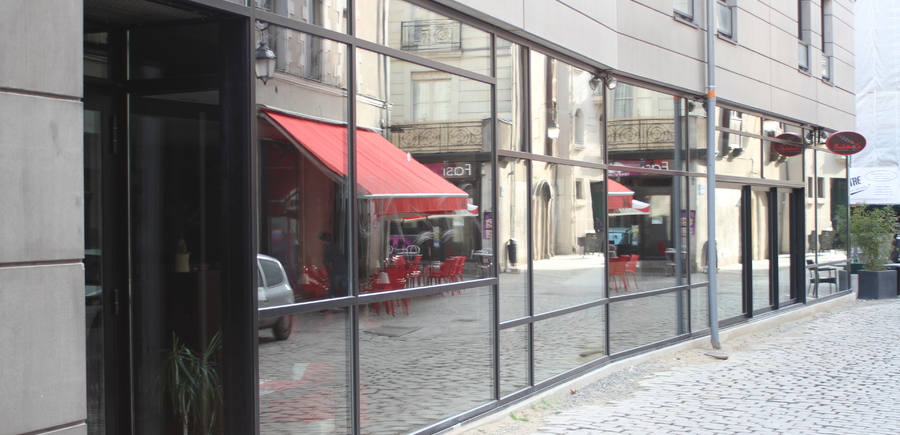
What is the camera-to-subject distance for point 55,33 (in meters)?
3.76

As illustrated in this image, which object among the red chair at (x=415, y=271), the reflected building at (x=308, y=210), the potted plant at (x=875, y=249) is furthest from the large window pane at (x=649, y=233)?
the potted plant at (x=875, y=249)

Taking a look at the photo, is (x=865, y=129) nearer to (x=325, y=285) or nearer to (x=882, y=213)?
(x=882, y=213)

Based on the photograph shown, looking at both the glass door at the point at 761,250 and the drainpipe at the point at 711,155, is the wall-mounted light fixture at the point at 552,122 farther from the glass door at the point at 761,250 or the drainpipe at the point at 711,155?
the glass door at the point at 761,250

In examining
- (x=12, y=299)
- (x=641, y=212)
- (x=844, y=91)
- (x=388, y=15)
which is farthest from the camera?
(x=844, y=91)

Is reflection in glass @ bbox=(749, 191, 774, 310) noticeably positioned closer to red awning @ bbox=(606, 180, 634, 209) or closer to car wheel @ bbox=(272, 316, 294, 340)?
red awning @ bbox=(606, 180, 634, 209)

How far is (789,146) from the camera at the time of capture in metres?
15.8

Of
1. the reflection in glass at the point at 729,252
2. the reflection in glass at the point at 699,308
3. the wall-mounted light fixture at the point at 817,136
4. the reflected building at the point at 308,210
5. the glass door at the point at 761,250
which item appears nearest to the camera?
the reflected building at the point at 308,210

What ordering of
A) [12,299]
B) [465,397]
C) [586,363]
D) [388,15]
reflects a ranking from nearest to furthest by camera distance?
[12,299], [388,15], [465,397], [586,363]

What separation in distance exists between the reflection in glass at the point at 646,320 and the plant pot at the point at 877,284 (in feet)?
29.7

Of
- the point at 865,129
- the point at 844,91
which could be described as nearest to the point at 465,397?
the point at 844,91

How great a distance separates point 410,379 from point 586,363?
363cm

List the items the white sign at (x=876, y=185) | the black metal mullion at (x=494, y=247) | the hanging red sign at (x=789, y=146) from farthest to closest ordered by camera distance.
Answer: the white sign at (x=876, y=185), the hanging red sign at (x=789, y=146), the black metal mullion at (x=494, y=247)

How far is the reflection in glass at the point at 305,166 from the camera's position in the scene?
5.18 m

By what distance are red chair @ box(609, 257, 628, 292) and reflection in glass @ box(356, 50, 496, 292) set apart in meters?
3.15
